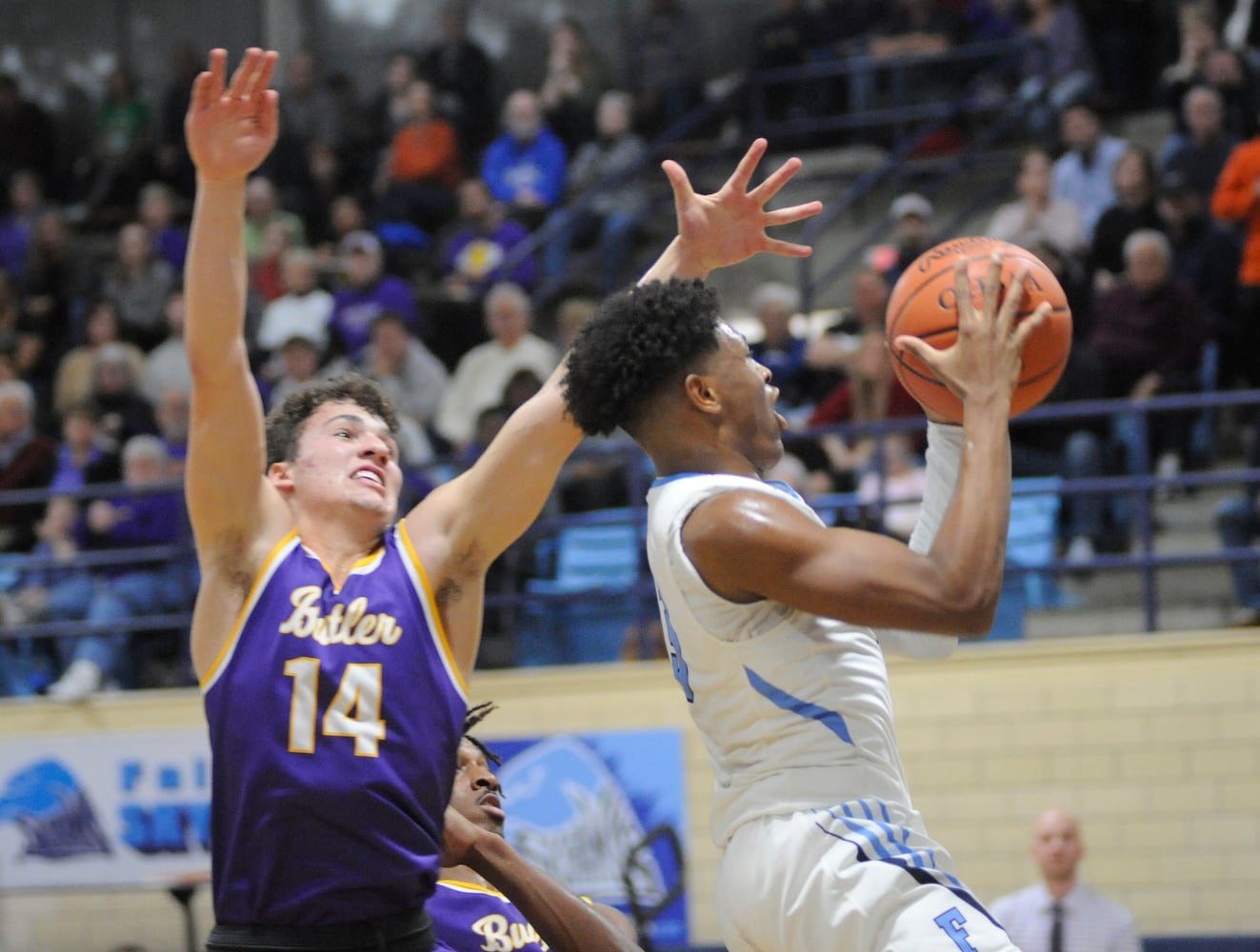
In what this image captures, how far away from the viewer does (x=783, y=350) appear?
1032 centimetres

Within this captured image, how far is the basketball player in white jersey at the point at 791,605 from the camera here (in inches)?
115

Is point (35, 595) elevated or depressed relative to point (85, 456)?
depressed

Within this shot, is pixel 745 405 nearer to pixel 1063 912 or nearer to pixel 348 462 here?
pixel 348 462

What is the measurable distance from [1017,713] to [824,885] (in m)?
5.69

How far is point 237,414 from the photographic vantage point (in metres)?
3.33

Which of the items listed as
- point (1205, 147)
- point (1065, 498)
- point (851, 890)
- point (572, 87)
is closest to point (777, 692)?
point (851, 890)

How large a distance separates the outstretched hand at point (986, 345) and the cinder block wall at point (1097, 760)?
557cm

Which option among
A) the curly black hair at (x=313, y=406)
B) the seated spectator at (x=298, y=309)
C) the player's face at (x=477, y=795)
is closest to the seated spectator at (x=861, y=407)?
the seated spectator at (x=298, y=309)

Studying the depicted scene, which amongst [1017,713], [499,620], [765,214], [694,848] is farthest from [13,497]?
[765,214]

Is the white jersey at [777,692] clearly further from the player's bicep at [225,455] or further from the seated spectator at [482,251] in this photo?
the seated spectator at [482,251]

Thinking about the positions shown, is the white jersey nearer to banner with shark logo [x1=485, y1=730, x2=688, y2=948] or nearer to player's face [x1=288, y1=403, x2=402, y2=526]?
player's face [x1=288, y1=403, x2=402, y2=526]

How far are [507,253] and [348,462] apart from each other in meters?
8.69

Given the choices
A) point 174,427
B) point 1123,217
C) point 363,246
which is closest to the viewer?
point 1123,217

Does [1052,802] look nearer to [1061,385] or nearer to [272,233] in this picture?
[1061,385]
